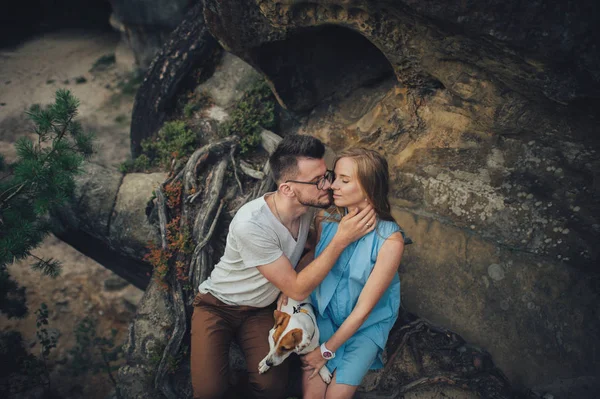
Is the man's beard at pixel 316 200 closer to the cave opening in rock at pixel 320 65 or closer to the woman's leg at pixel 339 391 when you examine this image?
the woman's leg at pixel 339 391

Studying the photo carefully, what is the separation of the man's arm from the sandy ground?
3.73 meters

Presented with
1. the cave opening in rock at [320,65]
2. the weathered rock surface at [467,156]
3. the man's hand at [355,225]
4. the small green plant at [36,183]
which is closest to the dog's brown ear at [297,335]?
the man's hand at [355,225]

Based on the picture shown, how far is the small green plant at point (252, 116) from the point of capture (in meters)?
5.25

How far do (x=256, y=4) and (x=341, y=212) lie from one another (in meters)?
2.32

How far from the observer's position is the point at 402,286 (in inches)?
183

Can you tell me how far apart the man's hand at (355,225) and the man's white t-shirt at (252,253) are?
472 mm

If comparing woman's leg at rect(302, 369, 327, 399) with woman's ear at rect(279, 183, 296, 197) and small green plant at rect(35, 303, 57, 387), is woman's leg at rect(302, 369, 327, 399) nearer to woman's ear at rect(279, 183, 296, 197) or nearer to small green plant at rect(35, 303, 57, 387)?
woman's ear at rect(279, 183, 296, 197)

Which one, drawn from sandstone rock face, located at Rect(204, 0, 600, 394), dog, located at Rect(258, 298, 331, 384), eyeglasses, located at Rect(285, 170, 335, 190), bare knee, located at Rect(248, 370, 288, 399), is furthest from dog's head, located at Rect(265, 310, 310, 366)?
sandstone rock face, located at Rect(204, 0, 600, 394)

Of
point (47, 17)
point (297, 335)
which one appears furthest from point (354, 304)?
point (47, 17)

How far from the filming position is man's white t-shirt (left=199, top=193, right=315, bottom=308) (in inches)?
127

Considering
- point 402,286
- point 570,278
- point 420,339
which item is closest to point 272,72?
point 402,286

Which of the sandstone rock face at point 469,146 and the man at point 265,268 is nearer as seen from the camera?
the man at point 265,268

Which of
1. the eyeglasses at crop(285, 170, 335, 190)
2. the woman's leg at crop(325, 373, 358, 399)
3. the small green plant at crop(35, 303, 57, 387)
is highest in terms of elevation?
the eyeglasses at crop(285, 170, 335, 190)

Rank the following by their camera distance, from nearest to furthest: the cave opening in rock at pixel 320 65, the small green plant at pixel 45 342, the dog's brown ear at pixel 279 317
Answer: the dog's brown ear at pixel 279 317
the cave opening in rock at pixel 320 65
the small green plant at pixel 45 342
